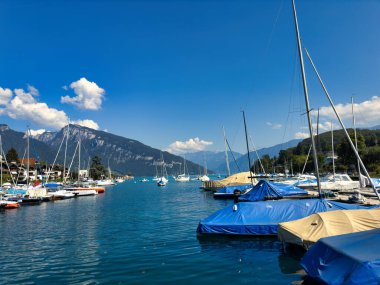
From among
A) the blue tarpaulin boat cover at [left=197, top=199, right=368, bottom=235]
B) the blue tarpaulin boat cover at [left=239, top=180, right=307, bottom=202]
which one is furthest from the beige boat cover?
the blue tarpaulin boat cover at [left=239, top=180, right=307, bottom=202]

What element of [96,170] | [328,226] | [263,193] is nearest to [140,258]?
[328,226]

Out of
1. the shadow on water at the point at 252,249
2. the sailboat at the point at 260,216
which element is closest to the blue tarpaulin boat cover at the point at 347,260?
the shadow on water at the point at 252,249

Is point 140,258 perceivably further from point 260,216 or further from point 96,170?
point 96,170

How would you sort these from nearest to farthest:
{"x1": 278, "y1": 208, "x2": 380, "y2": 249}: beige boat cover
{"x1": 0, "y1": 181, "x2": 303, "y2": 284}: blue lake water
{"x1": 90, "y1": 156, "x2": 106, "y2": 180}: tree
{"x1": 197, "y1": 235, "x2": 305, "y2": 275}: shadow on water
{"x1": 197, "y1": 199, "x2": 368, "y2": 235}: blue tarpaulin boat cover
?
{"x1": 0, "y1": 181, "x2": 303, "y2": 284}: blue lake water, {"x1": 278, "y1": 208, "x2": 380, "y2": 249}: beige boat cover, {"x1": 197, "y1": 235, "x2": 305, "y2": 275}: shadow on water, {"x1": 197, "y1": 199, "x2": 368, "y2": 235}: blue tarpaulin boat cover, {"x1": 90, "y1": 156, "x2": 106, "y2": 180}: tree

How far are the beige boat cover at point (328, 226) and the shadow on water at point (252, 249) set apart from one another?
1272 millimetres

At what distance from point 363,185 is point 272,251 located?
1422 inches

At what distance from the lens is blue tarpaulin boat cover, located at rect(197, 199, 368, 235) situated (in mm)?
25344

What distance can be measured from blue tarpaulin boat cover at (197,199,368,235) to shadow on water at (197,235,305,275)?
26.0 inches

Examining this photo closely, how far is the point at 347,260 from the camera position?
1186 centimetres

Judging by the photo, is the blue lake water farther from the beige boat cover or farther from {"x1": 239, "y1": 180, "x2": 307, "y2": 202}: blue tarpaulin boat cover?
{"x1": 239, "y1": 180, "x2": 307, "y2": 202}: blue tarpaulin boat cover

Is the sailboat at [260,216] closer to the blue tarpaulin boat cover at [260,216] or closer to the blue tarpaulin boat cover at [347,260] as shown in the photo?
the blue tarpaulin boat cover at [260,216]

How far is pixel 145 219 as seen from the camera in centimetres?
4003

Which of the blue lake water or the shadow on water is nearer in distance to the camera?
the blue lake water

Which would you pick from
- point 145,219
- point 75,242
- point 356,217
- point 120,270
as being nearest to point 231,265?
point 120,270
